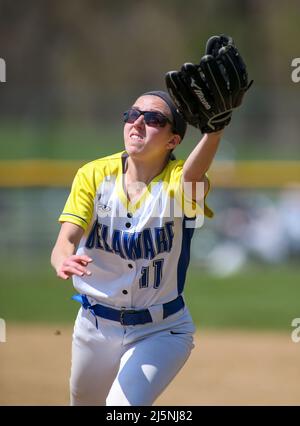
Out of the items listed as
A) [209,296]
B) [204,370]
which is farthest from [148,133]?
[209,296]

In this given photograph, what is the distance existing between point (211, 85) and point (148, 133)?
0.42m

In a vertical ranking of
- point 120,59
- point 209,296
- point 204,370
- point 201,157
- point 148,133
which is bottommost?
point 209,296

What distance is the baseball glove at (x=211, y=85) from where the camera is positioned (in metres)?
3.33

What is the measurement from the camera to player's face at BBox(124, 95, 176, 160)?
12.0ft

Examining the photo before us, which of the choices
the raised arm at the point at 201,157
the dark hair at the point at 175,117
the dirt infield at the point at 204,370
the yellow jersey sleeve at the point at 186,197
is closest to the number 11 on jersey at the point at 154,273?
the yellow jersey sleeve at the point at 186,197

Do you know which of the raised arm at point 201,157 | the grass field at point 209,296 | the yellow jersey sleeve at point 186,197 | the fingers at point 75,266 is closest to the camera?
the fingers at point 75,266

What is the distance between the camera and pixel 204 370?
6.93 metres

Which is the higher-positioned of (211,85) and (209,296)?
(211,85)

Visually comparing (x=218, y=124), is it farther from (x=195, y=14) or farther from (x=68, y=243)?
(x=195, y=14)

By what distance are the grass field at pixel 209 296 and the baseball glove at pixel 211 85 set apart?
587 centimetres

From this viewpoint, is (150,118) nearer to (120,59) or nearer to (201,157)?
(201,157)

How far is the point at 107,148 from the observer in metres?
18.0

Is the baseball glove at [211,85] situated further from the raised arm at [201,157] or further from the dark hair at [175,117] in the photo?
the dark hair at [175,117]
